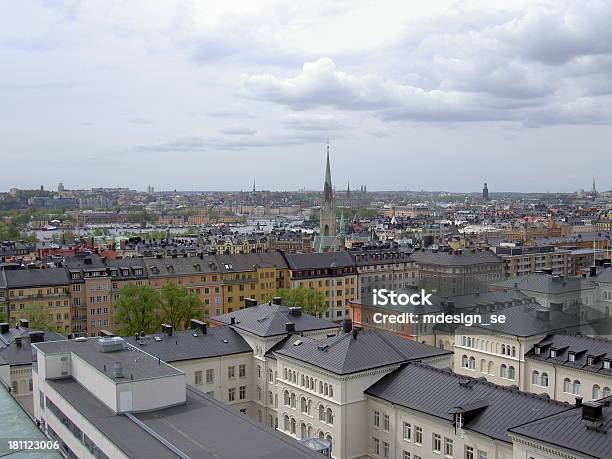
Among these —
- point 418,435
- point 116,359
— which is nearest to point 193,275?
point 116,359

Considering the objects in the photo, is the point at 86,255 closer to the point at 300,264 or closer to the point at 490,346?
the point at 300,264

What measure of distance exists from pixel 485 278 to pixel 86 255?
6833 cm

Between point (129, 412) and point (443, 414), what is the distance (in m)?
17.3

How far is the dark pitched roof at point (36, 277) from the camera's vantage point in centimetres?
8694

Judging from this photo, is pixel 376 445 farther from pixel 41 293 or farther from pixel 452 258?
pixel 452 258

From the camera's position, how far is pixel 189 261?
100688mm

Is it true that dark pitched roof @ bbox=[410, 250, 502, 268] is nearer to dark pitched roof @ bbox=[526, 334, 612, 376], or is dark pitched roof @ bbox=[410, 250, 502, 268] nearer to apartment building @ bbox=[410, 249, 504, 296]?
apartment building @ bbox=[410, 249, 504, 296]

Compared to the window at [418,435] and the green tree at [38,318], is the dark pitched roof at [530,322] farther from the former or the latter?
the green tree at [38,318]

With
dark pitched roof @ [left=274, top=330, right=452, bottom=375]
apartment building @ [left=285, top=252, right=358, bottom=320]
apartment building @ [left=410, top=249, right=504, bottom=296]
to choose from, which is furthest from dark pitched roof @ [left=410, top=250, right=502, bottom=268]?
dark pitched roof @ [left=274, top=330, right=452, bottom=375]

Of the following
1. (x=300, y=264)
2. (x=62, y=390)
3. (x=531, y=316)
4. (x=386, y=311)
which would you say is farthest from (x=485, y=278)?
(x=62, y=390)

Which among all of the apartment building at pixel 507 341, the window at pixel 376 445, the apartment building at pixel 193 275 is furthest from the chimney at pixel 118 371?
the apartment building at pixel 193 275

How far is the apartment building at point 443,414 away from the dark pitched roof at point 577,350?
12727 millimetres

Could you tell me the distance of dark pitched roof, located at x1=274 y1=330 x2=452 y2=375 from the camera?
44.9 m

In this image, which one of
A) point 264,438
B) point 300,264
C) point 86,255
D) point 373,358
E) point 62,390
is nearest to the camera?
point 264,438
